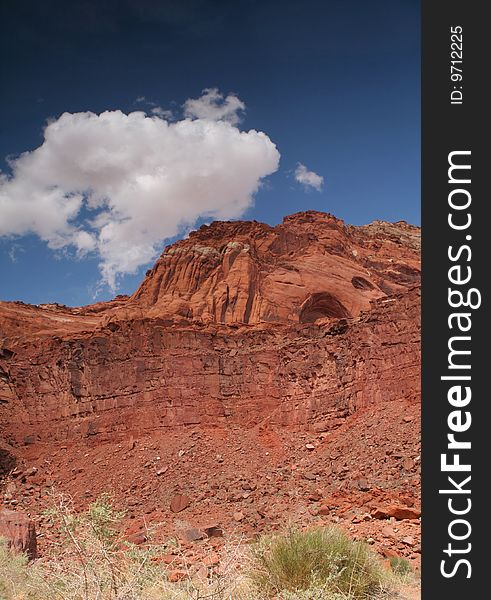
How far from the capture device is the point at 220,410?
33.3m

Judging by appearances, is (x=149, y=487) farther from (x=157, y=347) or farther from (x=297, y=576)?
(x=297, y=576)

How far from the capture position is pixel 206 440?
31.0 meters

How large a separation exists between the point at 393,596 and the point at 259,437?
70.8 feet

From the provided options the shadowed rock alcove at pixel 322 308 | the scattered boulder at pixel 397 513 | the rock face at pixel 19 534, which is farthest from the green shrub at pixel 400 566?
the shadowed rock alcove at pixel 322 308

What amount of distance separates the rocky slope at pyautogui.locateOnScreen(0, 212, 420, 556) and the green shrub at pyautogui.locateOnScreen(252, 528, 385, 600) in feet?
31.1

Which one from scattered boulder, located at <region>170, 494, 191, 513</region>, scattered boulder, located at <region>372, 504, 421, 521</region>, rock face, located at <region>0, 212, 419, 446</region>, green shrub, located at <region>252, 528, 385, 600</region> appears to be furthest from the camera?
rock face, located at <region>0, 212, 419, 446</region>

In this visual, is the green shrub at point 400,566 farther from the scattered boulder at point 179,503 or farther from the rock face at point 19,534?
the scattered boulder at point 179,503

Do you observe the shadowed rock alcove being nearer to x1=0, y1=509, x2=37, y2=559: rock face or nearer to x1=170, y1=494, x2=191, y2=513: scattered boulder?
x1=170, y1=494, x2=191, y2=513: scattered boulder

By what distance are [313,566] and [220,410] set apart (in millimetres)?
24223

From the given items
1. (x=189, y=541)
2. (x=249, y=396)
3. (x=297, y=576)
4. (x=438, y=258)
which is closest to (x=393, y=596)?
(x=297, y=576)

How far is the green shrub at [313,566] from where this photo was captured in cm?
903

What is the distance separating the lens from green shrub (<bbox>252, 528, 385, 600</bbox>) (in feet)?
29.6

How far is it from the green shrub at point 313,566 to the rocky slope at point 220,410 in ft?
31.1

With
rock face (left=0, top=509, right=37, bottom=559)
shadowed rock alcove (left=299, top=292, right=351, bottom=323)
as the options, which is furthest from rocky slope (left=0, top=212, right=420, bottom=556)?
rock face (left=0, top=509, right=37, bottom=559)
